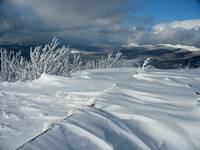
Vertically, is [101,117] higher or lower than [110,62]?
higher

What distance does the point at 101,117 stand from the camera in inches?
116

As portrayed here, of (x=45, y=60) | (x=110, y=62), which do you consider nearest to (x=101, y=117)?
(x=45, y=60)

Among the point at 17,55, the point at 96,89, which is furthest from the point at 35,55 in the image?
the point at 96,89

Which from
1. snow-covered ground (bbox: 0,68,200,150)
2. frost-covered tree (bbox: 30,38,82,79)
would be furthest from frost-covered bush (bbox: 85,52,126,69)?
snow-covered ground (bbox: 0,68,200,150)

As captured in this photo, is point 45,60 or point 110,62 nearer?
point 45,60

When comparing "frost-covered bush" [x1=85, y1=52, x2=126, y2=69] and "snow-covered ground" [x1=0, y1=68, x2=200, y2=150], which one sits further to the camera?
"frost-covered bush" [x1=85, y1=52, x2=126, y2=69]

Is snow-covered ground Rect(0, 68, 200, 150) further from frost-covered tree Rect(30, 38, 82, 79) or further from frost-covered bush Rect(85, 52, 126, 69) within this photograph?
frost-covered bush Rect(85, 52, 126, 69)

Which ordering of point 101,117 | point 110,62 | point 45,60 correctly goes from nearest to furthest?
point 101,117
point 45,60
point 110,62

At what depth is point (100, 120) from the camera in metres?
2.86

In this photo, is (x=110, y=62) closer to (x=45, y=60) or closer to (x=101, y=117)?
(x=45, y=60)

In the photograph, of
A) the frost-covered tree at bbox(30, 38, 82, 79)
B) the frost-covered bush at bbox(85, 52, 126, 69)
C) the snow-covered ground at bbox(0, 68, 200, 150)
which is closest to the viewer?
the snow-covered ground at bbox(0, 68, 200, 150)

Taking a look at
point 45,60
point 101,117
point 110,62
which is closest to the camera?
point 101,117

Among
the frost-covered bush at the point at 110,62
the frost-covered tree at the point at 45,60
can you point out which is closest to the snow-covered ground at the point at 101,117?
the frost-covered tree at the point at 45,60

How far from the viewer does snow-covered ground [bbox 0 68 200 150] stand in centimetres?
244
